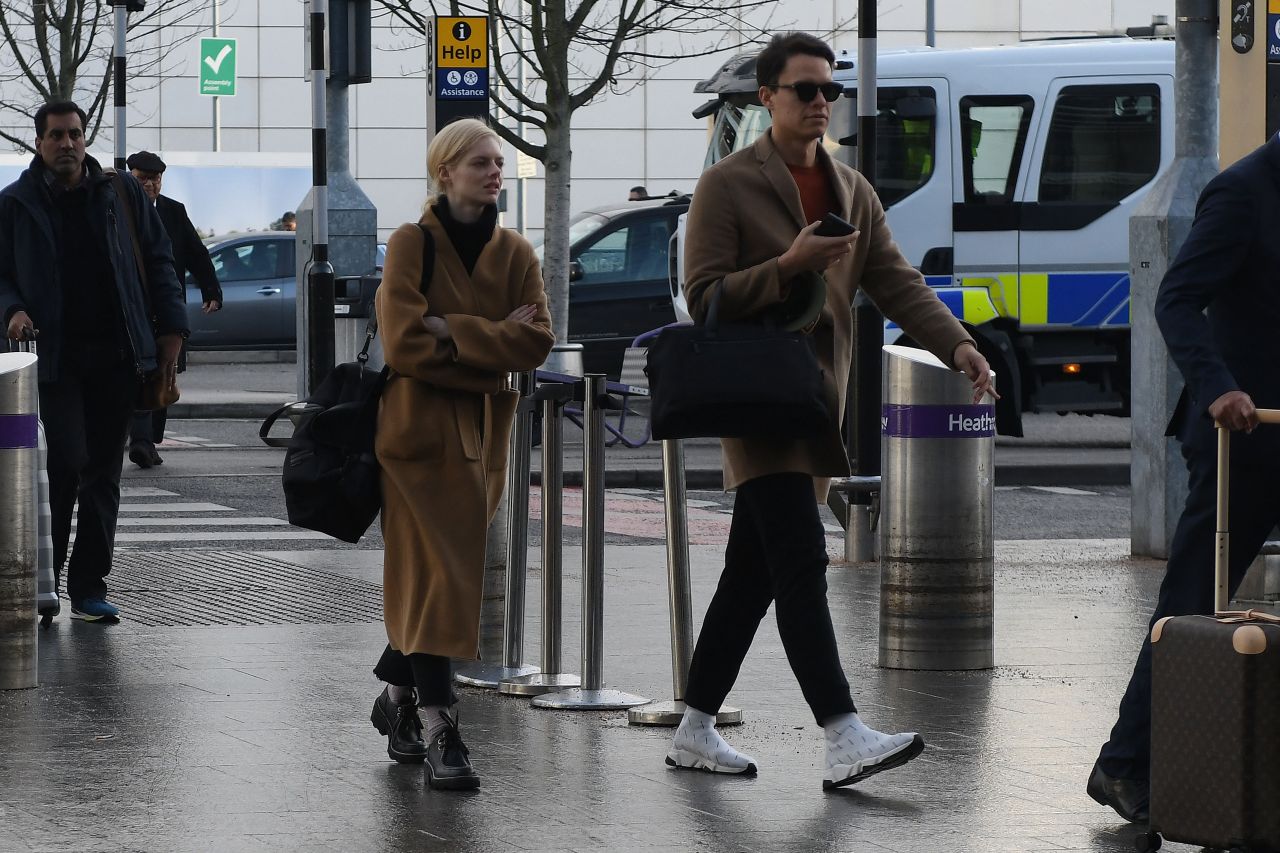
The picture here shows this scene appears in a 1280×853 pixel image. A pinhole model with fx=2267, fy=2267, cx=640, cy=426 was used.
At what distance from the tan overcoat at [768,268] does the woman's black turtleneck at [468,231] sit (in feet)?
1.77

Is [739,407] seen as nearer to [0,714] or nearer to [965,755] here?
[965,755]

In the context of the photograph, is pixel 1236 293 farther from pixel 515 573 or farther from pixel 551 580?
pixel 515 573

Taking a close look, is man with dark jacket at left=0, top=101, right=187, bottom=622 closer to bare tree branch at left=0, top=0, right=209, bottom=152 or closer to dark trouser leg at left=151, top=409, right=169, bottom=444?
dark trouser leg at left=151, top=409, right=169, bottom=444

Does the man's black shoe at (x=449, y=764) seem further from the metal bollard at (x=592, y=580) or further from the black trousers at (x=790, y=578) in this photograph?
the metal bollard at (x=592, y=580)

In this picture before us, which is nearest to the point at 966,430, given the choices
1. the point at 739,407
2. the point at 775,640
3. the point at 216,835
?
the point at 775,640

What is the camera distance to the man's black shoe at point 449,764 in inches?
224

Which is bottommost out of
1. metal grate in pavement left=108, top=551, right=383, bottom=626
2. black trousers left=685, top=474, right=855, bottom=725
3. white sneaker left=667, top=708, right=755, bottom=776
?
metal grate in pavement left=108, top=551, right=383, bottom=626

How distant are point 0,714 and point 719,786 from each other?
2.37 meters

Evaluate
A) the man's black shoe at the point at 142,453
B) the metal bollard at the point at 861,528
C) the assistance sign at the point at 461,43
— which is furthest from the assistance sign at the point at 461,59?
the man's black shoe at the point at 142,453

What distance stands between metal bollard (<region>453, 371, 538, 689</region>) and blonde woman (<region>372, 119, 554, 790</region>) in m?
1.44

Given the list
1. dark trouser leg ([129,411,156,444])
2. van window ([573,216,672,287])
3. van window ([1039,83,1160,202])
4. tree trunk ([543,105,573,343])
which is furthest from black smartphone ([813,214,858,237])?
van window ([573,216,672,287])

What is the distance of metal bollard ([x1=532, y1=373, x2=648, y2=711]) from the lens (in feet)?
23.1

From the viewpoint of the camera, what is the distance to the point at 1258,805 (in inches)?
182

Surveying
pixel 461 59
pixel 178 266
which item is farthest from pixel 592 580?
pixel 178 266
